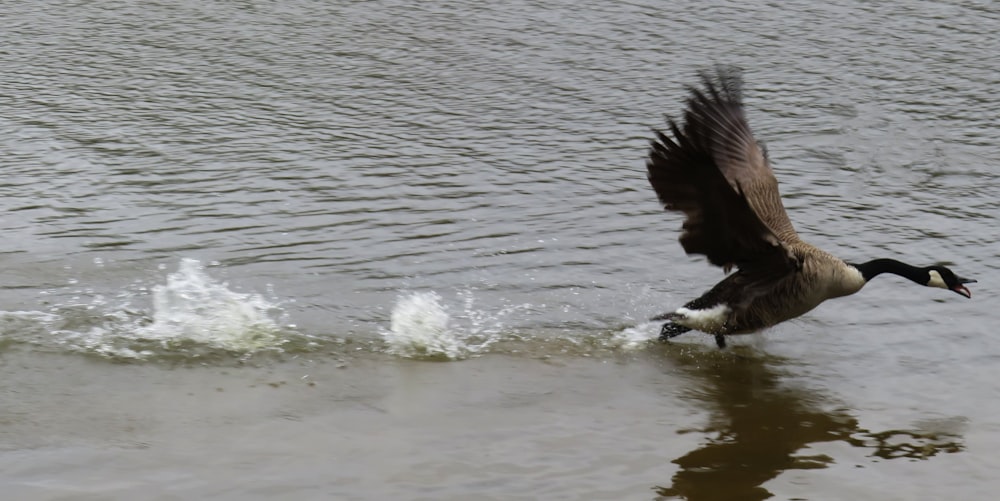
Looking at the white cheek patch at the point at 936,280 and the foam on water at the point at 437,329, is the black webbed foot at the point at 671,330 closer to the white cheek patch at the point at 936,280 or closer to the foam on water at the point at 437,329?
the foam on water at the point at 437,329

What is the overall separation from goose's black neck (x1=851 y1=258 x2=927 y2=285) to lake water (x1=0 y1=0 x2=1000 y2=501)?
1.05ft

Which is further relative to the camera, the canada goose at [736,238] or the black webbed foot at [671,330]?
the black webbed foot at [671,330]

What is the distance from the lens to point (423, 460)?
17.7 ft

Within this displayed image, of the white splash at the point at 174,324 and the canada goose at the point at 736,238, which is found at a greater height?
the canada goose at the point at 736,238

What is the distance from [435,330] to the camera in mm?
6930

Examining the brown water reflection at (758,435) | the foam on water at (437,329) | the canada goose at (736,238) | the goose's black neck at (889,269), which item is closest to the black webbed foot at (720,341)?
the canada goose at (736,238)

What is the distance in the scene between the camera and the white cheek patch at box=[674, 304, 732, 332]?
6.80 metres

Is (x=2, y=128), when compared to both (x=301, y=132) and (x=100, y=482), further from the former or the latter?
(x=100, y=482)

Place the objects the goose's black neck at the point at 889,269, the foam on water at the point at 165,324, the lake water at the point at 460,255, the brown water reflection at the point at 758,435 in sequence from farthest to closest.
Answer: the goose's black neck at the point at 889,269 → the foam on water at the point at 165,324 → the lake water at the point at 460,255 → the brown water reflection at the point at 758,435

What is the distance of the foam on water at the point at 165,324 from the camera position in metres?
6.57

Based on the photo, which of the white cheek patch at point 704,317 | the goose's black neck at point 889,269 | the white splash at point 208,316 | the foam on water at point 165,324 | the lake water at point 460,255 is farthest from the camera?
the goose's black neck at point 889,269

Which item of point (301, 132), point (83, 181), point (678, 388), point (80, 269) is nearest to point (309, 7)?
point (301, 132)

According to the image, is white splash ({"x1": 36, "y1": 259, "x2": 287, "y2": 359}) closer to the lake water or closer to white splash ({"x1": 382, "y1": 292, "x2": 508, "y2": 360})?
the lake water

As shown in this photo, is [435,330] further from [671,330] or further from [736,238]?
[736,238]
